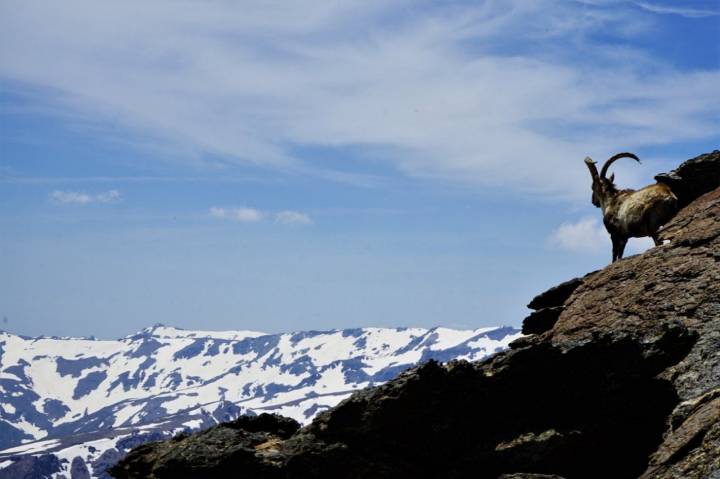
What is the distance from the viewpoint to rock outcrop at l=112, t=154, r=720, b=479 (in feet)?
49.8

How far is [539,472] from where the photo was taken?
1496 centimetres

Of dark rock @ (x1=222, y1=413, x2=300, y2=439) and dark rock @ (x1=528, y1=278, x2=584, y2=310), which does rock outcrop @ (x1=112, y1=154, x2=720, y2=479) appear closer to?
dark rock @ (x1=222, y1=413, x2=300, y2=439)

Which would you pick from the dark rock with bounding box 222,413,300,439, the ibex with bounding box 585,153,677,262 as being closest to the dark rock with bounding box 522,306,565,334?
the ibex with bounding box 585,153,677,262

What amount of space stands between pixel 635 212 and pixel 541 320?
5584 millimetres

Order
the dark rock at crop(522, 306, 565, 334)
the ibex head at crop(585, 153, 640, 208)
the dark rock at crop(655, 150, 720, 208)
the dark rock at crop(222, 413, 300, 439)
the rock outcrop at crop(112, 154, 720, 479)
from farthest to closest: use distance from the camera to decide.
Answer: the ibex head at crop(585, 153, 640, 208)
the dark rock at crop(655, 150, 720, 208)
the dark rock at crop(522, 306, 565, 334)
the dark rock at crop(222, 413, 300, 439)
the rock outcrop at crop(112, 154, 720, 479)

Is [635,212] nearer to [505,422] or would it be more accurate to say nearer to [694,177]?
[694,177]

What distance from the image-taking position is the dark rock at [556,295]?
24.7 m

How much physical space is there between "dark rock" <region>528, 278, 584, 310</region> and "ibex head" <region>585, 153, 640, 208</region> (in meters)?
6.51

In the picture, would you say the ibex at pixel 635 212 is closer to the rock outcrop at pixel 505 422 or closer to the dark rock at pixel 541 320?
the dark rock at pixel 541 320

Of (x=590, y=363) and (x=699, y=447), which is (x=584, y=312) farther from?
(x=699, y=447)

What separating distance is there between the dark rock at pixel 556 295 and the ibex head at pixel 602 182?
6.51 meters

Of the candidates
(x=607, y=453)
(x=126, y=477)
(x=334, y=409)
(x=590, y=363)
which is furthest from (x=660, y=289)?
(x=126, y=477)

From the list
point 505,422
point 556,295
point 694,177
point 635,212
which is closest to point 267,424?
point 505,422

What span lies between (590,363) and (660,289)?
4712 millimetres
